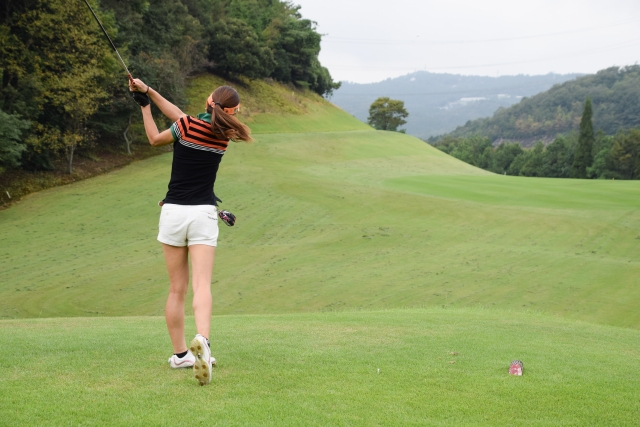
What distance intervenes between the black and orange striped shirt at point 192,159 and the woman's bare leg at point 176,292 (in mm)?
549

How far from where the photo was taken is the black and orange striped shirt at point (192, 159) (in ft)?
19.1

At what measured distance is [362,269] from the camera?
70.0 feet

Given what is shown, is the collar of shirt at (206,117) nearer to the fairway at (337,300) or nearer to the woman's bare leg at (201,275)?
the woman's bare leg at (201,275)

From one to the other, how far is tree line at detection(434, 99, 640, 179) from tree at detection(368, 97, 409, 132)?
96.7 feet

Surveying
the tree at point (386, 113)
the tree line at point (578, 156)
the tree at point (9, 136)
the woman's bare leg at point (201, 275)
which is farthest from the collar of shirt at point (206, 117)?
the tree at point (386, 113)

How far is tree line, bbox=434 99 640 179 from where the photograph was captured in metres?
97.6

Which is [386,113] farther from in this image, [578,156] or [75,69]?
[75,69]

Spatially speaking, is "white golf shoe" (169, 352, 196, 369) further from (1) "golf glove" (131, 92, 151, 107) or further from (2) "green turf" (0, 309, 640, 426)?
(1) "golf glove" (131, 92, 151, 107)

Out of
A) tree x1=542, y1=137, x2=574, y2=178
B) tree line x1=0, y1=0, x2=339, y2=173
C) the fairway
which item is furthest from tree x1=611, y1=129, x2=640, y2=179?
tree line x1=0, y1=0, x2=339, y2=173

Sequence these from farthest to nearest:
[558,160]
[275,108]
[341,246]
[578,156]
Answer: [558,160]
[578,156]
[275,108]
[341,246]

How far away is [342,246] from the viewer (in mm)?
24766

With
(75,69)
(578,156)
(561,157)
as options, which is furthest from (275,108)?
(561,157)

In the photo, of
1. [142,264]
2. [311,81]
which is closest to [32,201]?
[142,264]

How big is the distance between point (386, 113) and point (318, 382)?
108033 mm
